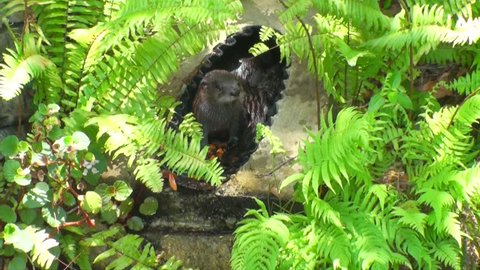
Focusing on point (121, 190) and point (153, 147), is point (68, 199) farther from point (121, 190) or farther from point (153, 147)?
point (153, 147)

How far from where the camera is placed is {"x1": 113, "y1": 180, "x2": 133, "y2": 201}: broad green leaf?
514 centimetres

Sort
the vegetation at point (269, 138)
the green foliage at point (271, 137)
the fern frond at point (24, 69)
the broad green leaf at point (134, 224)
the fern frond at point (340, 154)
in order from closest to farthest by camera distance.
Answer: the fern frond at point (340, 154)
the vegetation at point (269, 138)
the fern frond at point (24, 69)
the green foliage at point (271, 137)
the broad green leaf at point (134, 224)

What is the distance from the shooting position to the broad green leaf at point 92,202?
4992 mm

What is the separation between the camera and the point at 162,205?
17.8ft

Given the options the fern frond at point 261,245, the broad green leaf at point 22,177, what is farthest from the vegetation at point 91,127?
the fern frond at point 261,245

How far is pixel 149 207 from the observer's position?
535 centimetres

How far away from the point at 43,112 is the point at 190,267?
55.9 inches

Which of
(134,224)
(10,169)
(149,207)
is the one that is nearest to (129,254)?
(134,224)

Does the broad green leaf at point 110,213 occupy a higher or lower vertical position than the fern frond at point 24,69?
lower

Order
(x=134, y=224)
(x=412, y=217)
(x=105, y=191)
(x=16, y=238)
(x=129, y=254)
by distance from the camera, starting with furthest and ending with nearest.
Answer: (x=134, y=224) → (x=105, y=191) → (x=129, y=254) → (x=16, y=238) → (x=412, y=217)

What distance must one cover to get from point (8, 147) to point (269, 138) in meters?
1.71

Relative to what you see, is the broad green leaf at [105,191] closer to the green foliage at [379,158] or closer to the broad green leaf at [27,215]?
the broad green leaf at [27,215]

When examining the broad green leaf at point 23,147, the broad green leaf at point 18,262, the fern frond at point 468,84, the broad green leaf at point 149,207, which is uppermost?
the fern frond at point 468,84

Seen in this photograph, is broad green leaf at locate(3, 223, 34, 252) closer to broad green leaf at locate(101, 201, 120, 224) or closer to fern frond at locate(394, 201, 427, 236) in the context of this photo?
broad green leaf at locate(101, 201, 120, 224)
